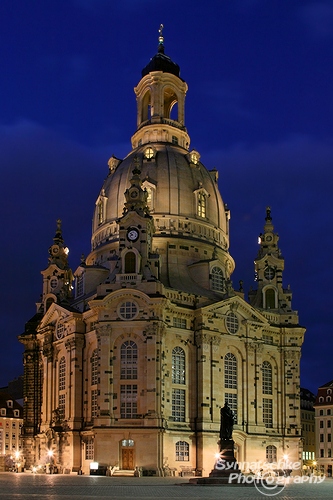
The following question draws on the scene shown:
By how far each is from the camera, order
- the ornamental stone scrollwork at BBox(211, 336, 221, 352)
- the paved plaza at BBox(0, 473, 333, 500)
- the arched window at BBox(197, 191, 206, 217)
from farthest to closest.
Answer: the arched window at BBox(197, 191, 206, 217) < the ornamental stone scrollwork at BBox(211, 336, 221, 352) < the paved plaza at BBox(0, 473, 333, 500)

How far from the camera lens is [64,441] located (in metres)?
90.4

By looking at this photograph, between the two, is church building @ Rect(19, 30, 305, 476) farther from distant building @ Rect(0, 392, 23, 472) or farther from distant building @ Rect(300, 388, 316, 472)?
distant building @ Rect(300, 388, 316, 472)

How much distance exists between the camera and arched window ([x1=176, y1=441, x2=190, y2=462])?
282 ft

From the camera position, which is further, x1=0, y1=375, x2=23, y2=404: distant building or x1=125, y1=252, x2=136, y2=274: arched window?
x1=0, y1=375, x2=23, y2=404: distant building

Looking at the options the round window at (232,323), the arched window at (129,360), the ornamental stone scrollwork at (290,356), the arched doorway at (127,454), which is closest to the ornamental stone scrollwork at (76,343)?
the arched window at (129,360)

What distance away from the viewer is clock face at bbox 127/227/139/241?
293 ft

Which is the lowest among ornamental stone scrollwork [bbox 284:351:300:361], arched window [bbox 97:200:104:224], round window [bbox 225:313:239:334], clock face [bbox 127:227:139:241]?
ornamental stone scrollwork [bbox 284:351:300:361]

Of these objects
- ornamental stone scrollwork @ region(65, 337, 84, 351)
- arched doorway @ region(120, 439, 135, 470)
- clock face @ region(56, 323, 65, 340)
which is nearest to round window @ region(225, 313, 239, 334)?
ornamental stone scrollwork @ region(65, 337, 84, 351)

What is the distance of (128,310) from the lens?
8619cm

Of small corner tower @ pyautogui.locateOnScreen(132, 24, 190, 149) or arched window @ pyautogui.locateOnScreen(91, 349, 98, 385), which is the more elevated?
small corner tower @ pyautogui.locateOnScreen(132, 24, 190, 149)

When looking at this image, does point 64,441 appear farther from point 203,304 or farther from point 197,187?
point 197,187

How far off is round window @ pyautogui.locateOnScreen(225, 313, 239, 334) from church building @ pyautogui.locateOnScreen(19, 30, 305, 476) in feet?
0.58

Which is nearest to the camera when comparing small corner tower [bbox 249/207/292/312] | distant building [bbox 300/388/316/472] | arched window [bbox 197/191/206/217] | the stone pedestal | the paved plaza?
the paved plaza

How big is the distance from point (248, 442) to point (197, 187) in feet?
105
